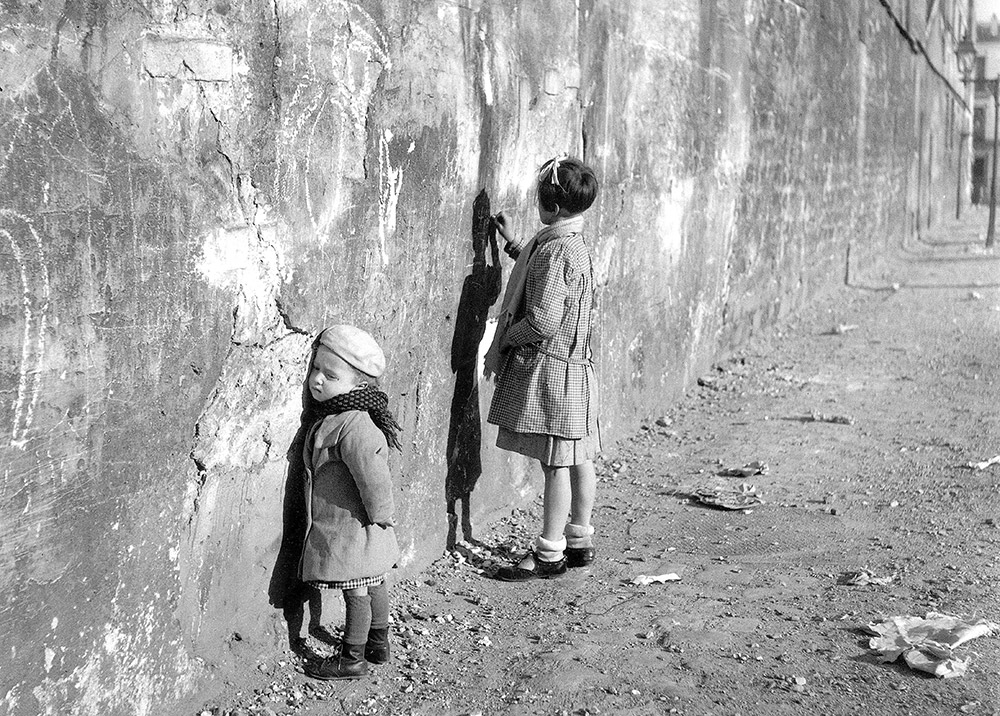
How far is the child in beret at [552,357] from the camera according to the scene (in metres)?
3.66

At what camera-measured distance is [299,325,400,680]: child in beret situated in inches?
115

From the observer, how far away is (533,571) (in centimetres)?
383

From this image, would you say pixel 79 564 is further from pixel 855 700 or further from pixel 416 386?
pixel 855 700

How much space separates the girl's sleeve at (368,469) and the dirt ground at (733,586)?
0.50 metres

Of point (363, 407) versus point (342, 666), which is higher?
point (363, 407)

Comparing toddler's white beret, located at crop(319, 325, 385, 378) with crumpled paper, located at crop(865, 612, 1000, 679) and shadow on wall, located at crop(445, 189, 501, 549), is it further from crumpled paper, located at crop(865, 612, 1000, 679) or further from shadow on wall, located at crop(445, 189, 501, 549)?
crumpled paper, located at crop(865, 612, 1000, 679)

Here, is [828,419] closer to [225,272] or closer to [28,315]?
[225,272]

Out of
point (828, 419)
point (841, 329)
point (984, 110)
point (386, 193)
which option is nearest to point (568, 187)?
point (386, 193)

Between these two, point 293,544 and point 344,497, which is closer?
point 344,497

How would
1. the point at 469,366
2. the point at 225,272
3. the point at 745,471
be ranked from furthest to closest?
the point at 745,471 < the point at 469,366 < the point at 225,272

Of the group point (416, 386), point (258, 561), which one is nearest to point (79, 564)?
point (258, 561)

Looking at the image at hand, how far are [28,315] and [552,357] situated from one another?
6.07ft

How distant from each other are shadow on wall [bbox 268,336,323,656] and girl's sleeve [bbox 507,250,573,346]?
843mm

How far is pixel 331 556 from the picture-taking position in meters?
2.95
